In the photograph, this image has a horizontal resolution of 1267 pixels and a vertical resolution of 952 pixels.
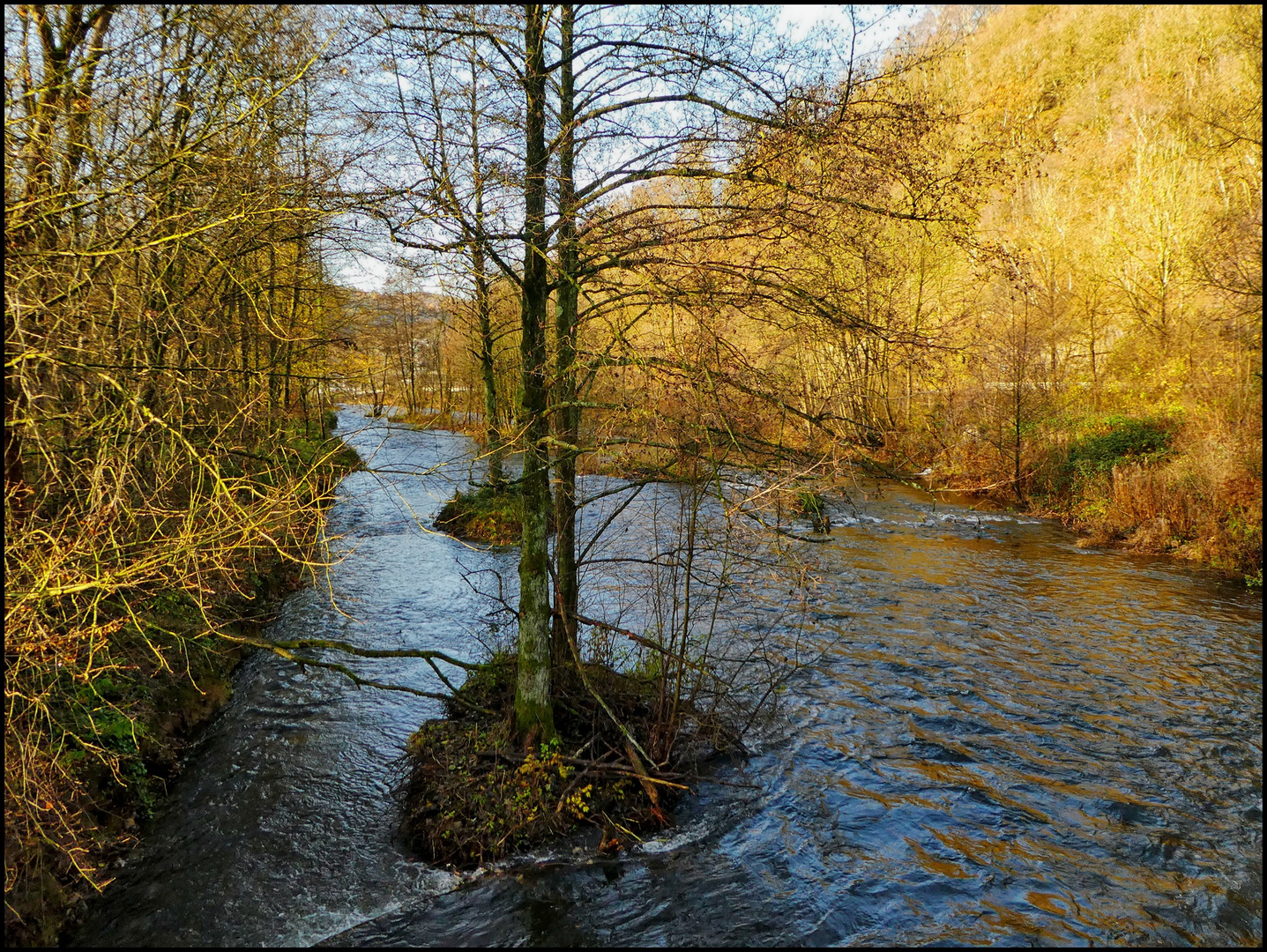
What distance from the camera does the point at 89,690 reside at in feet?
18.6

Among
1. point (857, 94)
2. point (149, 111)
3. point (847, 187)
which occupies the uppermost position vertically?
point (149, 111)

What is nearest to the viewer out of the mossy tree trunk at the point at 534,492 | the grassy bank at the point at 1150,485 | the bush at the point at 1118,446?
the mossy tree trunk at the point at 534,492

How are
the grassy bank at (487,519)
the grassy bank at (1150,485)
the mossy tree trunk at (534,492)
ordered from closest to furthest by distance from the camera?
the mossy tree trunk at (534,492) → the grassy bank at (1150,485) → the grassy bank at (487,519)

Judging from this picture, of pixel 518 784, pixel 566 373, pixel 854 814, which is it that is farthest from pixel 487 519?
pixel 854 814

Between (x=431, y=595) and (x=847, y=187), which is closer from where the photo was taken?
(x=847, y=187)

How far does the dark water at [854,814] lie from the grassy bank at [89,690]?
0.98 ft

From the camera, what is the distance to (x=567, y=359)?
237 inches

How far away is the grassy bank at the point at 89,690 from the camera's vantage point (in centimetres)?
432

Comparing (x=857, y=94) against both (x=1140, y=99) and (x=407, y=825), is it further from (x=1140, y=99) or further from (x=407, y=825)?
(x=1140, y=99)

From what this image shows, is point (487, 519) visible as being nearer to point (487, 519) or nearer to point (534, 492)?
point (487, 519)

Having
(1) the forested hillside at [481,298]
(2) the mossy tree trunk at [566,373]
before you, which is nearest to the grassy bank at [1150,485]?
(1) the forested hillside at [481,298]

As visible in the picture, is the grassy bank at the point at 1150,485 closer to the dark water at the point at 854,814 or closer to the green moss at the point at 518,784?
the dark water at the point at 854,814

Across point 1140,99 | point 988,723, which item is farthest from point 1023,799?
point 1140,99

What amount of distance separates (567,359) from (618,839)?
391 centimetres
